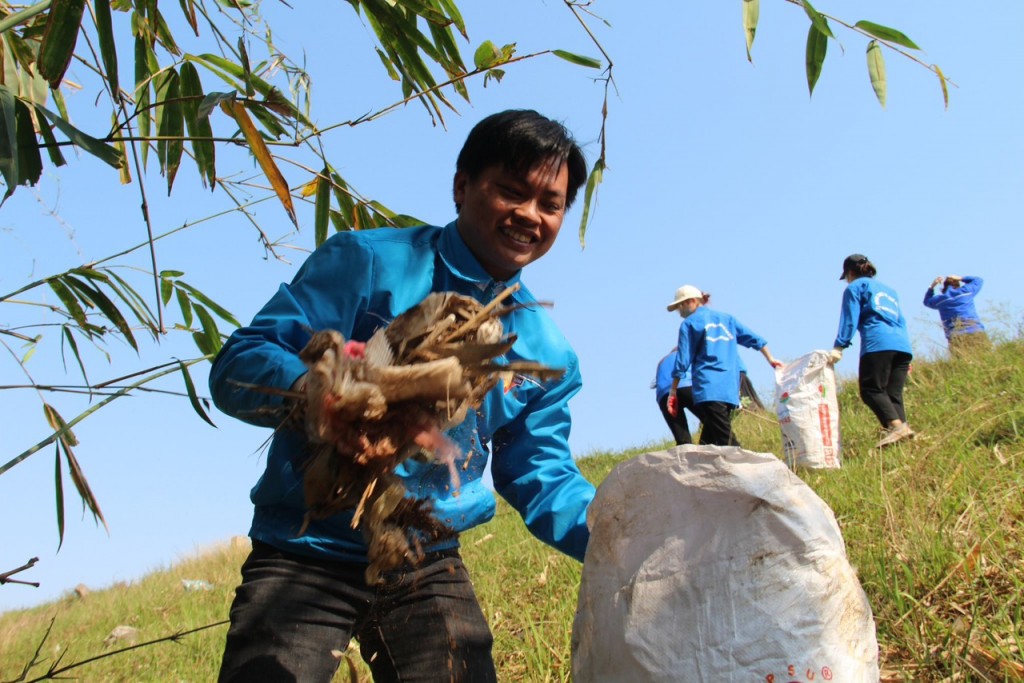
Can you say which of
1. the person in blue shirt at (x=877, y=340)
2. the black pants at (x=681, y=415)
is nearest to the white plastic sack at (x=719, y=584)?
the person in blue shirt at (x=877, y=340)

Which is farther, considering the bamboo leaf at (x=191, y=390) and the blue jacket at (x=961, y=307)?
the blue jacket at (x=961, y=307)

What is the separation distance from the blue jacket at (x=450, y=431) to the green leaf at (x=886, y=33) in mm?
837

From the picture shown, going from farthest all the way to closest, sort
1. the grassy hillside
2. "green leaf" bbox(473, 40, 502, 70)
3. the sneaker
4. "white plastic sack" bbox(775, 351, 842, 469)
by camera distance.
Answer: "white plastic sack" bbox(775, 351, 842, 469)
the sneaker
the grassy hillside
"green leaf" bbox(473, 40, 502, 70)

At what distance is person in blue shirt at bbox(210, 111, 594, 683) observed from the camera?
1.70 metres

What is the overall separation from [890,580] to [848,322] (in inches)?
155

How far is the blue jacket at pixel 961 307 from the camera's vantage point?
8.28 m

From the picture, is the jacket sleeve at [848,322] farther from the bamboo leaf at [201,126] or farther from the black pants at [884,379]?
the bamboo leaf at [201,126]

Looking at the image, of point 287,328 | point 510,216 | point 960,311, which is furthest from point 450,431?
point 960,311

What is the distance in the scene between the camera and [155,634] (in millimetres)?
4789

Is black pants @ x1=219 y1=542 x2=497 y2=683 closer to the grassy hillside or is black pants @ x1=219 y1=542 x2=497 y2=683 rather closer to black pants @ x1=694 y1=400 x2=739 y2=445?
the grassy hillside

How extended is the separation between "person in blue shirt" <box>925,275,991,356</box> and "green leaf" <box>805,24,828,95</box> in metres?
7.25

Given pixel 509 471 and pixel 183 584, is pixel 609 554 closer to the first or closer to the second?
pixel 509 471

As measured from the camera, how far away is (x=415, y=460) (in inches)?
64.3

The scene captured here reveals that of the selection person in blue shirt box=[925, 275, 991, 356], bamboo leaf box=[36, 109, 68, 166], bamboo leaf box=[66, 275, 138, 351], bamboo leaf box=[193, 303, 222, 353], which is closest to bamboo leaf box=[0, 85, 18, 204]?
bamboo leaf box=[36, 109, 68, 166]
